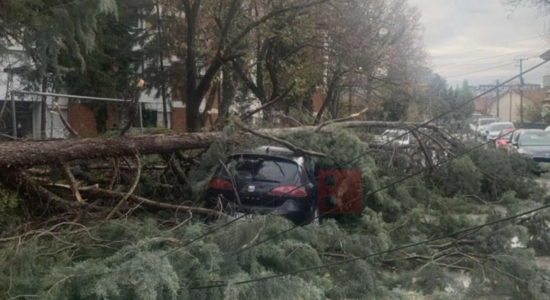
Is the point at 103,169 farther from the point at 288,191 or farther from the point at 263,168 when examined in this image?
the point at 288,191

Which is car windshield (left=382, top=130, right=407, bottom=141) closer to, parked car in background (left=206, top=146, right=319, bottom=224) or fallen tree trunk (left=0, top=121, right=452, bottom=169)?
fallen tree trunk (left=0, top=121, right=452, bottom=169)

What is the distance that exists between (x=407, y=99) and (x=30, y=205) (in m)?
18.2

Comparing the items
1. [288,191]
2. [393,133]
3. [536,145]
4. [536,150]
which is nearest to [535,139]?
[536,145]

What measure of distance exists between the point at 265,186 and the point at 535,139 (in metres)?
14.4

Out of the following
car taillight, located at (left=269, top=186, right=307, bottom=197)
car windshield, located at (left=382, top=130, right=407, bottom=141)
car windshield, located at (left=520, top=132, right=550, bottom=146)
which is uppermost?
car windshield, located at (left=382, top=130, right=407, bottom=141)

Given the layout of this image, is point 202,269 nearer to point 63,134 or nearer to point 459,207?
point 459,207

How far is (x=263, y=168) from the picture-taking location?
686 cm

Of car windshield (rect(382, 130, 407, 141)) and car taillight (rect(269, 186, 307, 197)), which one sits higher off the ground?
car windshield (rect(382, 130, 407, 141))

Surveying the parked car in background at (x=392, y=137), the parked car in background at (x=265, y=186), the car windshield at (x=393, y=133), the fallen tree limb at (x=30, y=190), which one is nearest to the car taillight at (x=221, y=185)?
the parked car in background at (x=265, y=186)

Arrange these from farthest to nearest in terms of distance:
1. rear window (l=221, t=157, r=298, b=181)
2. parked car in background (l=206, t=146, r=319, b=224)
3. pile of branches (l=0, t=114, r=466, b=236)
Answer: rear window (l=221, t=157, r=298, b=181) < parked car in background (l=206, t=146, r=319, b=224) < pile of branches (l=0, t=114, r=466, b=236)

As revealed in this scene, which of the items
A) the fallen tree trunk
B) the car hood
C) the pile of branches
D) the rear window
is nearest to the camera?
the fallen tree trunk

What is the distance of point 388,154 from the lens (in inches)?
333

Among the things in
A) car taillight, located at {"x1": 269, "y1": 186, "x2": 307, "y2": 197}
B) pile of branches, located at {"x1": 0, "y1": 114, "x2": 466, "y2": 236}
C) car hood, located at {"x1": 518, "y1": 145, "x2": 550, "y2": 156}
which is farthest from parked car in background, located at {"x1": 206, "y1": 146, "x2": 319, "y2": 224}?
car hood, located at {"x1": 518, "y1": 145, "x2": 550, "y2": 156}

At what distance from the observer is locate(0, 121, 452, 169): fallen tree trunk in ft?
18.8
